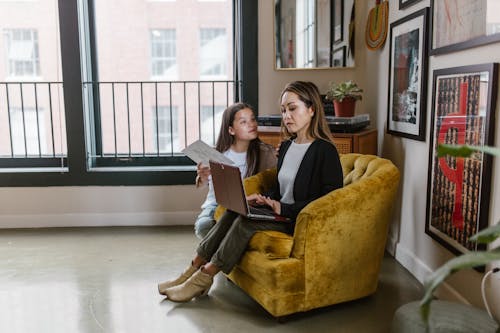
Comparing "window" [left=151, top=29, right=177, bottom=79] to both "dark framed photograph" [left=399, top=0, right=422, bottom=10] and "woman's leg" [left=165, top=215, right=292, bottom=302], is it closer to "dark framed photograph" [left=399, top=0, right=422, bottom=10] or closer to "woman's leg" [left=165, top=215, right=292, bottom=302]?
"dark framed photograph" [left=399, top=0, right=422, bottom=10]

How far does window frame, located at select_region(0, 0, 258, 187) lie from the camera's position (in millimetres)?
3514

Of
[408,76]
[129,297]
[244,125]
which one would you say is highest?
[408,76]

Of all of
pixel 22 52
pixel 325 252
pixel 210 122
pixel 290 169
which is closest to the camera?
pixel 325 252

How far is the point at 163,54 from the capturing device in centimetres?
383

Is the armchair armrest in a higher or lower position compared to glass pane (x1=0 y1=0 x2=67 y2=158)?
lower

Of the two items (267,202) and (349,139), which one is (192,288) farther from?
(349,139)

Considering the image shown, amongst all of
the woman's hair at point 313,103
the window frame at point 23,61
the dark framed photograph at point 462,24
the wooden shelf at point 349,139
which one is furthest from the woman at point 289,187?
the window frame at point 23,61

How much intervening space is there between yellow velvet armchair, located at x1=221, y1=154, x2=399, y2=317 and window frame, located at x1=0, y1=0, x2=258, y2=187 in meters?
1.59

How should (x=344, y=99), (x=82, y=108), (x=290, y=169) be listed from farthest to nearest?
(x=82, y=108) < (x=344, y=99) < (x=290, y=169)

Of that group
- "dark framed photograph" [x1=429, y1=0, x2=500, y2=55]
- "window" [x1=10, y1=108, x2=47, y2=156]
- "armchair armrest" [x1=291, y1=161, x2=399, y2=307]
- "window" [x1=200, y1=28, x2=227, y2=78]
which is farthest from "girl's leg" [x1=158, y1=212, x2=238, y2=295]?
"window" [x1=10, y1=108, x2=47, y2=156]

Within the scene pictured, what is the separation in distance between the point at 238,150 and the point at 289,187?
55cm

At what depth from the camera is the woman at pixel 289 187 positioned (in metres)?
2.18

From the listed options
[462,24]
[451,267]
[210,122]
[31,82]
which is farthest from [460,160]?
[31,82]

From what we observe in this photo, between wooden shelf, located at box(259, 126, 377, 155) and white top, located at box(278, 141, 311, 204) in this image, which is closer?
white top, located at box(278, 141, 311, 204)
